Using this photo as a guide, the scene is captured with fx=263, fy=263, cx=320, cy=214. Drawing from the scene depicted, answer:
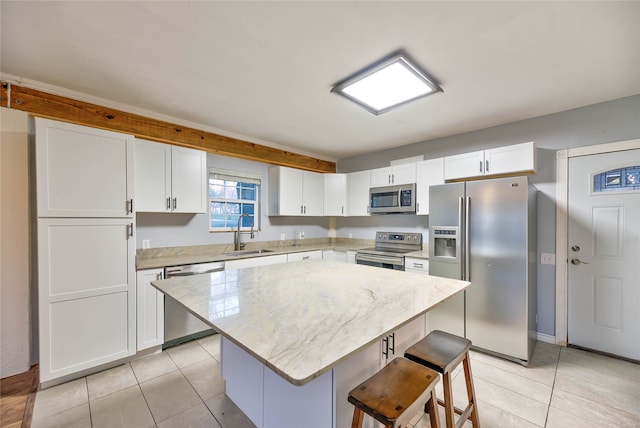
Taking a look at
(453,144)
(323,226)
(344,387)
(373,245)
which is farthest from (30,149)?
(453,144)

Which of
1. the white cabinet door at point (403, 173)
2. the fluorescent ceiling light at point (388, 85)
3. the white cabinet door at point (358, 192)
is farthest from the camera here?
the white cabinet door at point (358, 192)

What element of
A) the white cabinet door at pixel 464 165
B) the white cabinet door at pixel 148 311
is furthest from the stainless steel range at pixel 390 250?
the white cabinet door at pixel 148 311

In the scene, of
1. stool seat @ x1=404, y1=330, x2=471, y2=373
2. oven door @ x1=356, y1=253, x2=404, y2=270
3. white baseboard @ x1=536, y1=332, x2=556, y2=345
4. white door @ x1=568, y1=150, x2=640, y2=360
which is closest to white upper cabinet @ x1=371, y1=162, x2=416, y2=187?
oven door @ x1=356, y1=253, x2=404, y2=270

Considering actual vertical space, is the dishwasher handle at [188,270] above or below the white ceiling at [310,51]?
below

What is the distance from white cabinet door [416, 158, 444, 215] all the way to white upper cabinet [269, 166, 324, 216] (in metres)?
1.64

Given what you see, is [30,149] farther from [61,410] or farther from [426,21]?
[426,21]

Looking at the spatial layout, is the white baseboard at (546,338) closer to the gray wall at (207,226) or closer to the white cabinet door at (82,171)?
the gray wall at (207,226)

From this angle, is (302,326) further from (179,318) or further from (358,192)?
(358,192)

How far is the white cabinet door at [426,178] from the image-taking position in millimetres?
3393

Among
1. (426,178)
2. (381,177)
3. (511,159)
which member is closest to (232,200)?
(381,177)

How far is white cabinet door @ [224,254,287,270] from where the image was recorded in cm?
304

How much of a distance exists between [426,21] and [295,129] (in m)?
2.06

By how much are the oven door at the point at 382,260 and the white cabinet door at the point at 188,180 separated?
2.21 metres

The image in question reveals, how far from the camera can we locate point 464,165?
3.16m
